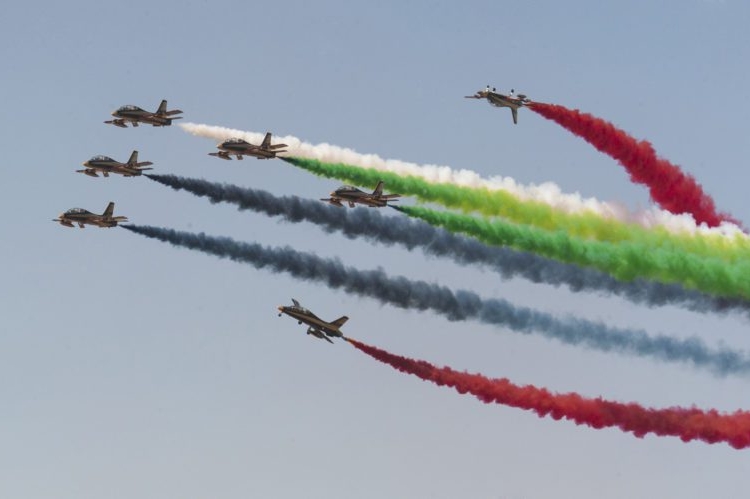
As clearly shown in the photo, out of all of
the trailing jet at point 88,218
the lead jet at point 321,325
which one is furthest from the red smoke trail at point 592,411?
the trailing jet at point 88,218

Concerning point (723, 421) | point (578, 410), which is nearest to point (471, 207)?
point (578, 410)

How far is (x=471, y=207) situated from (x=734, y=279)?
18.7m

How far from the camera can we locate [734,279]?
87.7 metres

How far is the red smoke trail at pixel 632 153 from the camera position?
9694 cm

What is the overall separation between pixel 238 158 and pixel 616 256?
2965cm

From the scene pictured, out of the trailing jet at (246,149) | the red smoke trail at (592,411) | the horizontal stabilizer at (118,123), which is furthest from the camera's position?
the horizontal stabilizer at (118,123)

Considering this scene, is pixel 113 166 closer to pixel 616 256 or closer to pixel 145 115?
pixel 145 115

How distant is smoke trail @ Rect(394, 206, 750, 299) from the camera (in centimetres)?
8812

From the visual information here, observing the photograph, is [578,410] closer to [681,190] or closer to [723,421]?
[723,421]

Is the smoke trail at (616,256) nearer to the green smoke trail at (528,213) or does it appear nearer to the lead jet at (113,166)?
the green smoke trail at (528,213)

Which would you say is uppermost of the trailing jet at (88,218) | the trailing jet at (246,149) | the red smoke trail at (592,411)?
the trailing jet at (246,149)

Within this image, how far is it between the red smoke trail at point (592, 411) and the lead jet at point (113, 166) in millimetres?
23317

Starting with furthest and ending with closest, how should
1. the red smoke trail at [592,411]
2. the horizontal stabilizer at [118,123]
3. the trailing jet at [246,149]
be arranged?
the horizontal stabilizer at [118,123] < the trailing jet at [246,149] < the red smoke trail at [592,411]

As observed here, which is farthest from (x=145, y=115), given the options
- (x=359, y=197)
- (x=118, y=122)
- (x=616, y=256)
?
(x=616, y=256)
